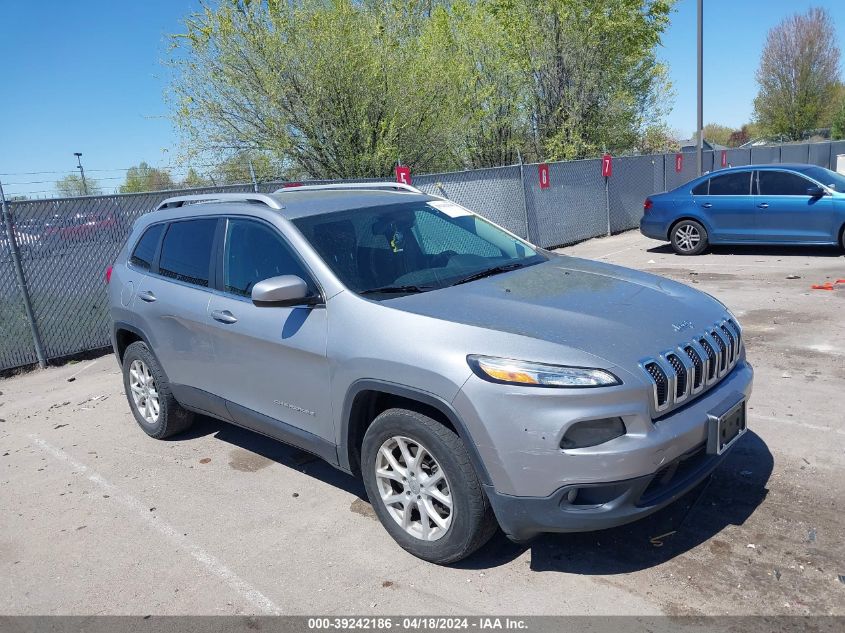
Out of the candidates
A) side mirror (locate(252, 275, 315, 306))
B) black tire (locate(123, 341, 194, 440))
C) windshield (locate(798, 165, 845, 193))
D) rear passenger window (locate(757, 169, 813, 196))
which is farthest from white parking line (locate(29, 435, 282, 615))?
windshield (locate(798, 165, 845, 193))

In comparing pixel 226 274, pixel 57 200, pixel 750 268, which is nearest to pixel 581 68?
pixel 750 268

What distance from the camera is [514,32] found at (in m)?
20.9

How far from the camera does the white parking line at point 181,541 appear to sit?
339cm

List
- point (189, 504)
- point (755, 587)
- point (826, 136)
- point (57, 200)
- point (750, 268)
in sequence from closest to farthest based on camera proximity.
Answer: point (755, 587) < point (189, 504) < point (57, 200) < point (750, 268) < point (826, 136)

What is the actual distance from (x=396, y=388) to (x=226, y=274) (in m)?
1.73

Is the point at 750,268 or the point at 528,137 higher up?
the point at 528,137

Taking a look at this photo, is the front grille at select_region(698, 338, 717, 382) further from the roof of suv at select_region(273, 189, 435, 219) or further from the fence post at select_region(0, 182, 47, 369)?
the fence post at select_region(0, 182, 47, 369)

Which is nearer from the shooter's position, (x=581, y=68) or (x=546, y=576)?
(x=546, y=576)

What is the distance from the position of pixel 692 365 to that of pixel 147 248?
4046mm

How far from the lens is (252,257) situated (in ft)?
14.3

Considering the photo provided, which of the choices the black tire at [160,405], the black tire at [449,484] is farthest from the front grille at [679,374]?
the black tire at [160,405]

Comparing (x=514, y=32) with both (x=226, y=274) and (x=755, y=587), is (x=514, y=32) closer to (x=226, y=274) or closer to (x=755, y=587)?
(x=226, y=274)

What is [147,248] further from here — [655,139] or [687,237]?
[655,139]

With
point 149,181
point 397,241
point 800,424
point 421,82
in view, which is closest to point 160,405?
point 397,241
